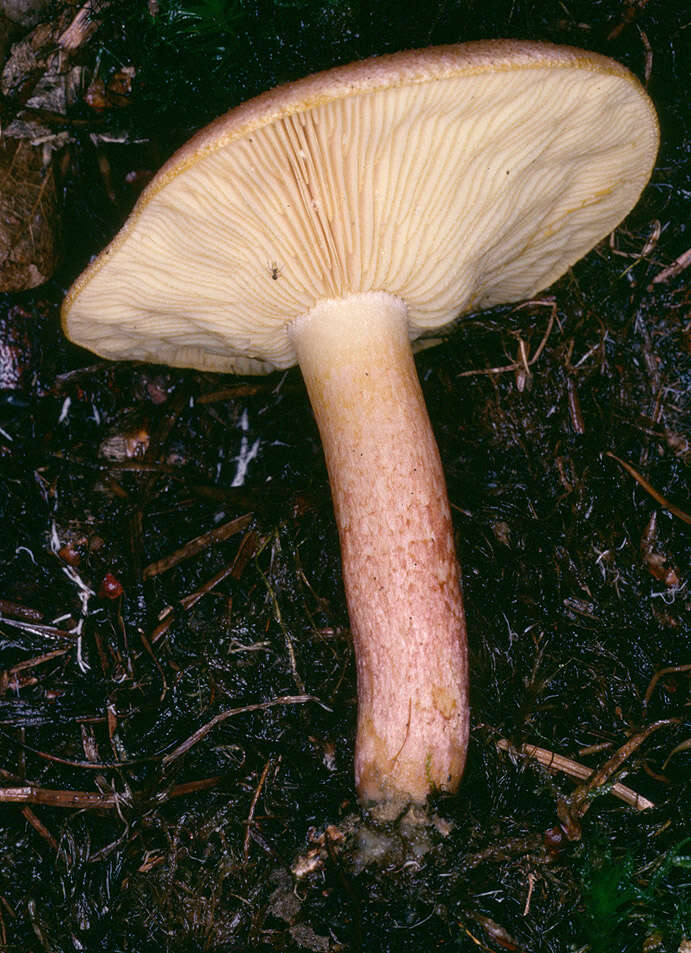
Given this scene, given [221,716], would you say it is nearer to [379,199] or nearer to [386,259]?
[386,259]

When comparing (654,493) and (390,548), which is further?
(654,493)

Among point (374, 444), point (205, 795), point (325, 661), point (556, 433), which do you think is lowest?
point (205, 795)

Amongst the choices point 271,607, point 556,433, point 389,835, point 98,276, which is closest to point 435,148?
point 98,276

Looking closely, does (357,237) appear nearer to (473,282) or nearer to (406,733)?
(473,282)

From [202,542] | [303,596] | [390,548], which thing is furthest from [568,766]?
[202,542]

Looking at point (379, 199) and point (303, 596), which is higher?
point (379, 199)

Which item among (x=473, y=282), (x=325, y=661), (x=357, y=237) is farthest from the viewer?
(x=325, y=661)

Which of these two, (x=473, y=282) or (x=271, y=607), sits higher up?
(x=473, y=282)

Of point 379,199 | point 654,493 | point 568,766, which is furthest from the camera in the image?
point 654,493
